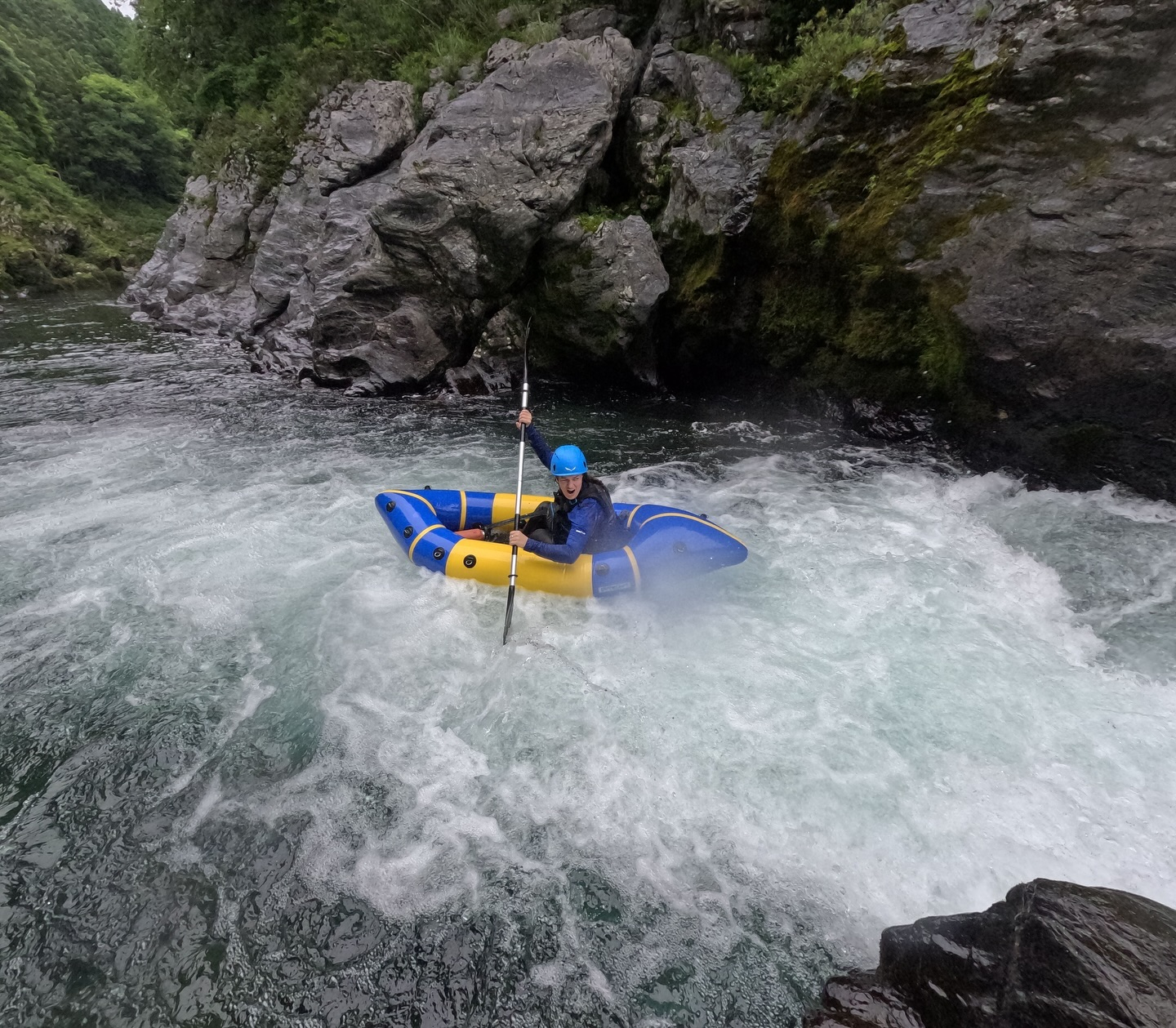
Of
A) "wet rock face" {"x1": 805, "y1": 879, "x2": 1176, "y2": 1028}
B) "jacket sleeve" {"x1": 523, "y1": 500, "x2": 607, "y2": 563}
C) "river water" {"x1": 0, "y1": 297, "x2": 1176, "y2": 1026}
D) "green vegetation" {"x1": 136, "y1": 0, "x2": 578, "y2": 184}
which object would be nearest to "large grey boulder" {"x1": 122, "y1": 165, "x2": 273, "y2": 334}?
"green vegetation" {"x1": 136, "y1": 0, "x2": 578, "y2": 184}

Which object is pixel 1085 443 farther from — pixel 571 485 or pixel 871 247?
pixel 571 485

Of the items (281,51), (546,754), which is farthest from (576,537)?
(281,51)

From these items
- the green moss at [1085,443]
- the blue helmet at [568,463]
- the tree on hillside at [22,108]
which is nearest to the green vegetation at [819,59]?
the green moss at [1085,443]

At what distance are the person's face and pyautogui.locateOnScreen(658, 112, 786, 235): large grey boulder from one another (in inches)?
191

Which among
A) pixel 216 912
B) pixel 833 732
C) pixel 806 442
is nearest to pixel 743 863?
pixel 833 732

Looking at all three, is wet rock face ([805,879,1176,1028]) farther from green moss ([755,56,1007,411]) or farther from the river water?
green moss ([755,56,1007,411])

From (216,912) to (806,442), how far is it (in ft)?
23.2

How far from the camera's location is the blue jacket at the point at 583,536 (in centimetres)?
473

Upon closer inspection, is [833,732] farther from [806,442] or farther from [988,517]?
[806,442]

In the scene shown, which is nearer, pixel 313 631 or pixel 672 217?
pixel 313 631

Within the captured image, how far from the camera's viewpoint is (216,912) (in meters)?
2.70

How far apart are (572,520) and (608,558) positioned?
0.43 meters

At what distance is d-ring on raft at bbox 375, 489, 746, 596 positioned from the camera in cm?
476

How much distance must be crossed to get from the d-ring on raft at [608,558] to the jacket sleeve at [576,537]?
92mm
